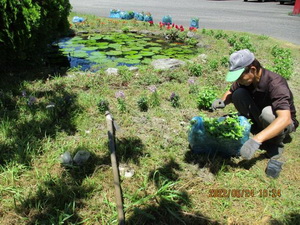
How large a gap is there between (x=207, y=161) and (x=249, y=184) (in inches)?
18.3

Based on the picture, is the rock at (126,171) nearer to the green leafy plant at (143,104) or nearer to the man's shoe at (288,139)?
the green leafy plant at (143,104)

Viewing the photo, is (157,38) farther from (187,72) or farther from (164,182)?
(164,182)

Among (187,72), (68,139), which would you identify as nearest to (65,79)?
(68,139)

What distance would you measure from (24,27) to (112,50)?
2.71m

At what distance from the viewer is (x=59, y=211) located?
2025mm

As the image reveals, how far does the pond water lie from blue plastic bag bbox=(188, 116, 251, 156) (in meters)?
3.33

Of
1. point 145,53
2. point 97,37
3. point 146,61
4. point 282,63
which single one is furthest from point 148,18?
point 282,63

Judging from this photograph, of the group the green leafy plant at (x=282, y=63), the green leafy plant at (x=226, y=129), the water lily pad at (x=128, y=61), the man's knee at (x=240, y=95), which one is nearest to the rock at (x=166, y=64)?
the water lily pad at (x=128, y=61)

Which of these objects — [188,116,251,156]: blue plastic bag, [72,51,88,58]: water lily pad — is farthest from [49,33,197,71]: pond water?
[188,116,251,156]: blue plastic bag

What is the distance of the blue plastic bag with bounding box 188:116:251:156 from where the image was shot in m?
2.52

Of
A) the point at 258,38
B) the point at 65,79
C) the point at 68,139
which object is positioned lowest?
the point at 68,139

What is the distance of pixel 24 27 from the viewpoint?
13.4 ft

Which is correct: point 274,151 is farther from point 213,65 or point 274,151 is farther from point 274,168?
point 213,65

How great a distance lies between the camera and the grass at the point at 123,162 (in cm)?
206
